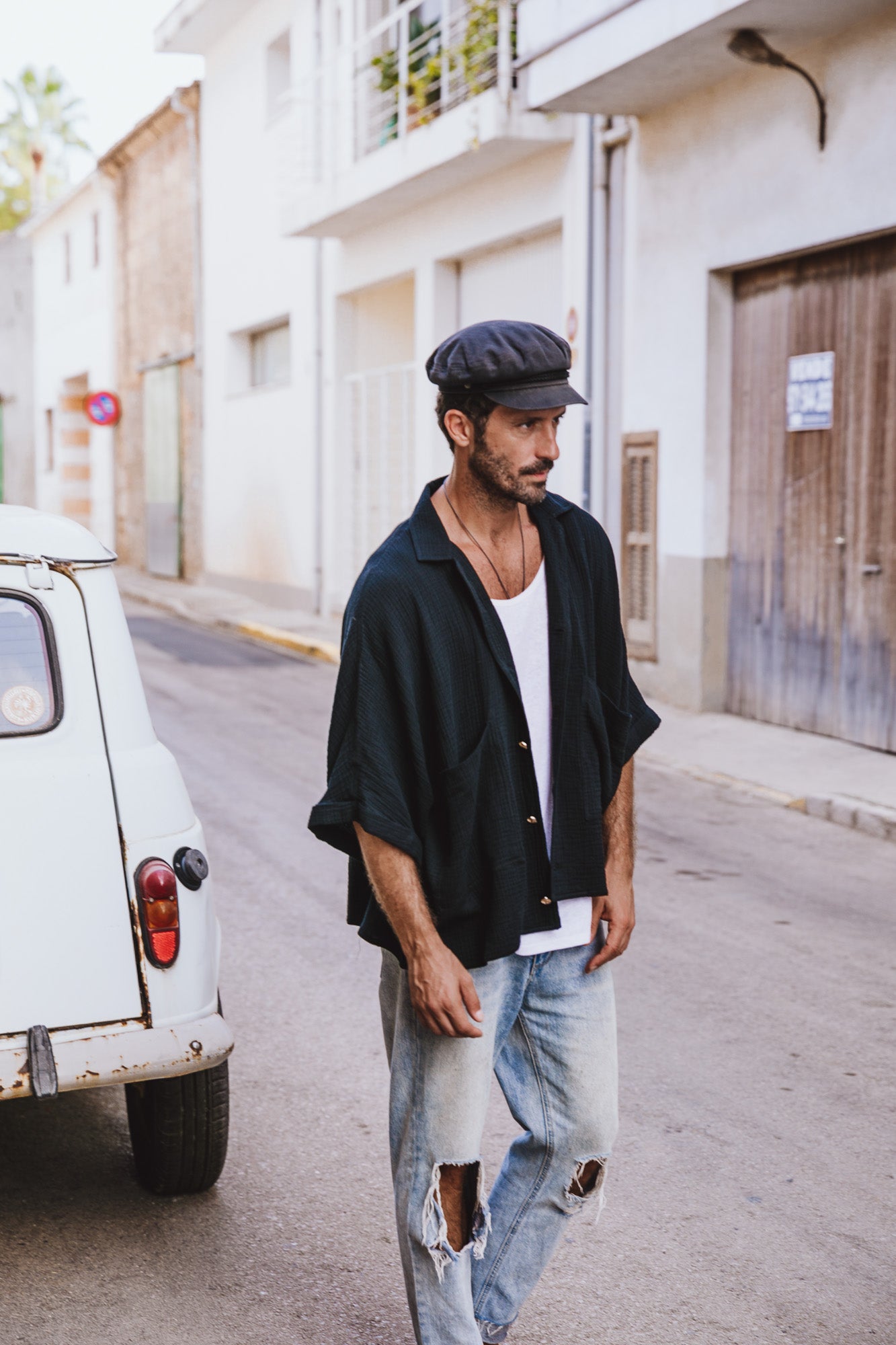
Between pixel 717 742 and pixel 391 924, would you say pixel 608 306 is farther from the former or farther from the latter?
pixel 391 924

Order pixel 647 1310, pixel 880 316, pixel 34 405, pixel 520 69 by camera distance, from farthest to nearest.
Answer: pixel 34 405, pixel 520 69, pixel 880 316, pixel 647 1310

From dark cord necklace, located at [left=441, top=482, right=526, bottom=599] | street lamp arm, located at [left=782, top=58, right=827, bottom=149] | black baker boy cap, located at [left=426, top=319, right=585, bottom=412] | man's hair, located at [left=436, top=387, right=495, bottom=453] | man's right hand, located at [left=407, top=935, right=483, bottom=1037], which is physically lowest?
man's right hand, located at [left=407, top=935, right=483, bottom=1037]

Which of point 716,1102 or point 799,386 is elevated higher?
point 799,386

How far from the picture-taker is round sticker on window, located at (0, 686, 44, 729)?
349cm

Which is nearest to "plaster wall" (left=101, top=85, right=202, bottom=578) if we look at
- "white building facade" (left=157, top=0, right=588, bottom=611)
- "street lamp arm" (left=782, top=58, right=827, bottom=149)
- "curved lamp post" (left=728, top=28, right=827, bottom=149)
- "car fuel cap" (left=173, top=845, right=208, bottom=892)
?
"white building facade" (left=157, top=0, right=588, bottom=611)

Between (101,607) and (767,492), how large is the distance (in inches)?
303

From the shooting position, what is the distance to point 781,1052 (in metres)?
4.77

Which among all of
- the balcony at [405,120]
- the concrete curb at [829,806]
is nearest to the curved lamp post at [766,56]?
the balcony at [405,120]

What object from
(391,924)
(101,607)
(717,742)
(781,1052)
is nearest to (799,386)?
(717,742)

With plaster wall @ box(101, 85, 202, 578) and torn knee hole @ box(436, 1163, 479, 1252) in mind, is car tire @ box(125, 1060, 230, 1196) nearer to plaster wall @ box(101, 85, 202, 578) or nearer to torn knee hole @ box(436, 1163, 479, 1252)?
torn knee hole @ box(436, 1163, 479, 1252)

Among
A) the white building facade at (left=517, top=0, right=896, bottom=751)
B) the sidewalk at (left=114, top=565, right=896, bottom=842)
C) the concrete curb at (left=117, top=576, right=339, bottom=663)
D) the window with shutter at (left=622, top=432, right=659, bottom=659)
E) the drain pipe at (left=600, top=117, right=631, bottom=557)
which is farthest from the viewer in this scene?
the concrete curb at (left=117, top=576, right=339, bottom=663)

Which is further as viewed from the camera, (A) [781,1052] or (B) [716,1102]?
(A) [781,1052]

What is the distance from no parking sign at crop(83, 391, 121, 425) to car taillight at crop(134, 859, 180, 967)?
24783 millimetres

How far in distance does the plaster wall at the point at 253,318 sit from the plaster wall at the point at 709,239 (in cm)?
767
